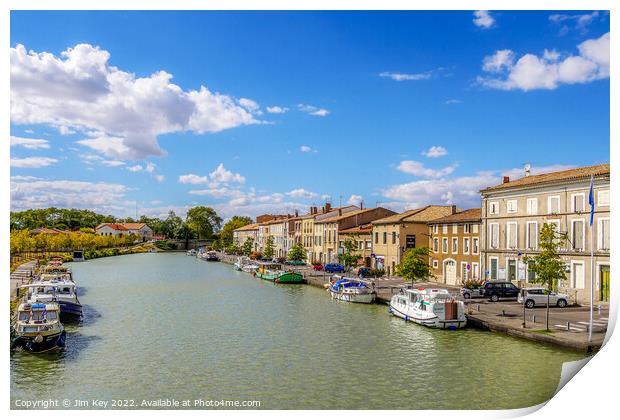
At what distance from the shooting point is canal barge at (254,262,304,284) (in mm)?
57219

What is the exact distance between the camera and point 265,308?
38562 mm

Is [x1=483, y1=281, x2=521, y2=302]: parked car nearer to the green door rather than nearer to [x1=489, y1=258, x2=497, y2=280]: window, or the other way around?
[x1=489, y1=258, x2=497, y2=280]: window

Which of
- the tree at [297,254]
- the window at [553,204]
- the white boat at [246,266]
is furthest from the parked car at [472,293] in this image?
the tree at [297,254]

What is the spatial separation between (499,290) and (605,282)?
6877mm

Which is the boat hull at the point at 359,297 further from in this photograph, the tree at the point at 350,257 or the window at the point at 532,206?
the tree at the point at 350,257

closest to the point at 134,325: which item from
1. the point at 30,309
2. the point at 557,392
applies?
the point at 30,309

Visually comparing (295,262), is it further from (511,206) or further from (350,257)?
(511,206)

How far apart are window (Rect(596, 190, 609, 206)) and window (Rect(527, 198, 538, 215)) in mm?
5309

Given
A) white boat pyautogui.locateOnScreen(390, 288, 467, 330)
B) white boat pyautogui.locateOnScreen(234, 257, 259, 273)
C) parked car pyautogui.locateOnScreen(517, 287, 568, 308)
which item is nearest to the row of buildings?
parked car pyautogui.locateOnScreen(517, 287, 568, 308)

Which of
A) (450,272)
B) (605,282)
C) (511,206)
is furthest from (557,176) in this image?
(450,272)

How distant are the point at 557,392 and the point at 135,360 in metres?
16.0

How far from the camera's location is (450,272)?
4984 cm

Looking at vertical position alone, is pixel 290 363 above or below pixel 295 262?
below
